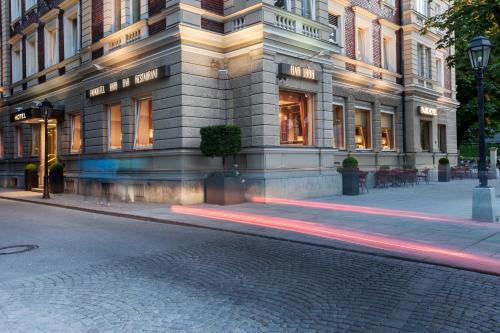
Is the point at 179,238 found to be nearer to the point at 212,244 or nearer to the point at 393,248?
the point at 212,244

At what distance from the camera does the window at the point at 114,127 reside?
18250mm

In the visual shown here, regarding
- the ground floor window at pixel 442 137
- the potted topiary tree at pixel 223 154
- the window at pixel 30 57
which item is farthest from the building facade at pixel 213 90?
the ground floor window at pixel 442 137

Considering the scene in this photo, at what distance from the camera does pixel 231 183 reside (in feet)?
46.3

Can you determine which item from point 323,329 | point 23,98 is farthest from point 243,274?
point 23,98

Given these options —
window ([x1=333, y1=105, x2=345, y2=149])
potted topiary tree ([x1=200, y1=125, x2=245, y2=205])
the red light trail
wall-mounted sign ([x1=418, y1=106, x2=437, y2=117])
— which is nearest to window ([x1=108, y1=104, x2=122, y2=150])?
potted topiary tree ([x1=200, y1=125, x2=245, y2=205])

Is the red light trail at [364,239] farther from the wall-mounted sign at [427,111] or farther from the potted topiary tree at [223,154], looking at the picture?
the wall-mounted sign at [427,111]

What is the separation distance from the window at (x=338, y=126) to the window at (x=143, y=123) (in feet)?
29.8

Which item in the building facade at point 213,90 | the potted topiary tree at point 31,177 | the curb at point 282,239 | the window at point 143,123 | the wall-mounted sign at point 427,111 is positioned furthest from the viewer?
the wall-mounted sign at point 427,111

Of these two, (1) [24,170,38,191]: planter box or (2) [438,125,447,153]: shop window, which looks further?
(2) [438,125,447,153]: shop window

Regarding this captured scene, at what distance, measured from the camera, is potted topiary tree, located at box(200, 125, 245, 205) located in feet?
46.1

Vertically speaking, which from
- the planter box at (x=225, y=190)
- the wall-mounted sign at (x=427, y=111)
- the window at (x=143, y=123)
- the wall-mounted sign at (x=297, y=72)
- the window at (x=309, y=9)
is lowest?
the planter box at (x=225, y=190)

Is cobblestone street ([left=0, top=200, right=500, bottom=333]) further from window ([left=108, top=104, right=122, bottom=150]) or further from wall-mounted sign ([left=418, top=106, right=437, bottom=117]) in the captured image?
wall-mounted sign ([left=418, top=106, right=437, bottom=117])

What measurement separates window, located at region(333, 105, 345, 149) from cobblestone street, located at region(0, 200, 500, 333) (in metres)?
13.7

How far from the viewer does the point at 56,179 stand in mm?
19859
